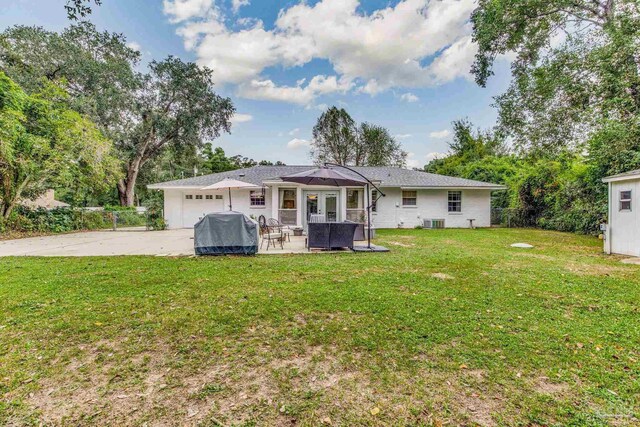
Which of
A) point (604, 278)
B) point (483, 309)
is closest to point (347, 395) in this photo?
point (483, 309)

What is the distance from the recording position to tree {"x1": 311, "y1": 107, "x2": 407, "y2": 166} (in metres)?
34.9

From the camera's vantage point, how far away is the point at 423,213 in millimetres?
17469

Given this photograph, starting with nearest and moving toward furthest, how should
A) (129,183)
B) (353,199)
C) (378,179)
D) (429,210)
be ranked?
(353,199), (378,179), (429,210), (129,183)

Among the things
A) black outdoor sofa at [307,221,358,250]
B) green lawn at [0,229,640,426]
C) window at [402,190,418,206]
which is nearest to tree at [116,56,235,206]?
window at [402,190,418,206]

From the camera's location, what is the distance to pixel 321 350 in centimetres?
300

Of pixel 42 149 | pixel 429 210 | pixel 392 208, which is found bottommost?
pixel 429 210

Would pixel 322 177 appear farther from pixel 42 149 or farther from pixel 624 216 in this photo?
pixel 42 149

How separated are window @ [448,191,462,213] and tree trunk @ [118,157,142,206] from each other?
24.3m

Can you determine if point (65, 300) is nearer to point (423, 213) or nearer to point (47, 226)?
point (47, 226)

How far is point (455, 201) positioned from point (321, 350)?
1682 centimetres

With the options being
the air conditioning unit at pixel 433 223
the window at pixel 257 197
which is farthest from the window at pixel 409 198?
the window at pixel 257 197

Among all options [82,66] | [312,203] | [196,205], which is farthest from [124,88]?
[312,203]

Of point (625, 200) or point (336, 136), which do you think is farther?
point (336, 136)

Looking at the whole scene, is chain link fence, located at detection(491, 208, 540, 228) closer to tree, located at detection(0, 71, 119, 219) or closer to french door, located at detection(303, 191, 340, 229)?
french door, located at detection(303, 191, 340, 229)
